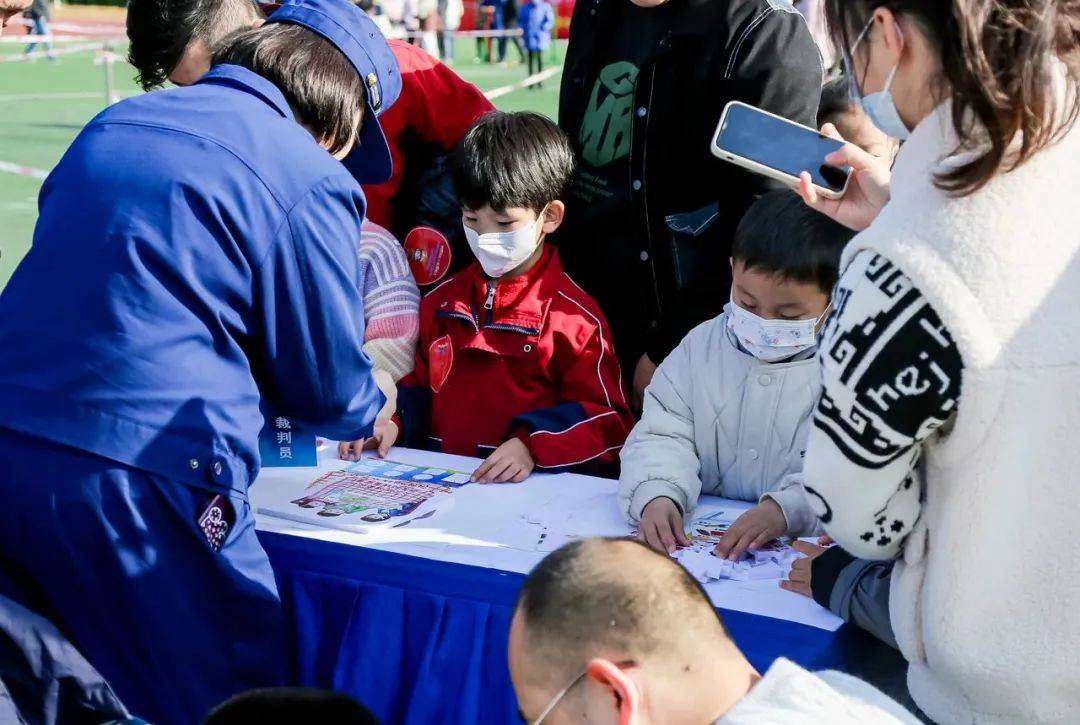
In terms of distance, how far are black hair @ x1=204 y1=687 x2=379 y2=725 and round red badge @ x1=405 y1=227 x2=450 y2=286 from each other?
5.98 ft

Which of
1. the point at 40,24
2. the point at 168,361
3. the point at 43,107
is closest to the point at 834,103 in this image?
the point at 168,361

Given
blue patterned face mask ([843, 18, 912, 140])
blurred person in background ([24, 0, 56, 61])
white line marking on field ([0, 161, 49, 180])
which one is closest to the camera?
blue patterned face mask ([843, 18, 912, 140])

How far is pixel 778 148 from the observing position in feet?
6.71

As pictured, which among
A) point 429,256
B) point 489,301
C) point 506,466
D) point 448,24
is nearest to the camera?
point 506,466

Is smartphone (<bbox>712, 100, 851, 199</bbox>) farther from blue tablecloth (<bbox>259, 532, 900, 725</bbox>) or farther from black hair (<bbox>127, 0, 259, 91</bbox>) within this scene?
black hair (<bbox>127, 0, 259, 91</bbox>)

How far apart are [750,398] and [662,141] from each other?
2.55ft

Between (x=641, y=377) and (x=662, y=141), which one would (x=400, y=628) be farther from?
(x=662, y=141)

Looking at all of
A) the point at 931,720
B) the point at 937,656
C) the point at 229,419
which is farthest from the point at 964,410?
the point at 229,419

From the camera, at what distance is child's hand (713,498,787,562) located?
2189 mm

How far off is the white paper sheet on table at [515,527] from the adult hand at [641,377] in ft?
1.50

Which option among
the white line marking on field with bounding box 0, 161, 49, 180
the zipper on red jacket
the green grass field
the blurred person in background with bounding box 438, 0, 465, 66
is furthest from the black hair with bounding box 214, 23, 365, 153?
the blurred person in background with bounding box 438, 0, 465, 66

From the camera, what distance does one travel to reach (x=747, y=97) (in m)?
2.78

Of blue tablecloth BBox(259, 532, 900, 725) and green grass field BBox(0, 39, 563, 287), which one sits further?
green grass field BBox(0, 39, 563, 287)

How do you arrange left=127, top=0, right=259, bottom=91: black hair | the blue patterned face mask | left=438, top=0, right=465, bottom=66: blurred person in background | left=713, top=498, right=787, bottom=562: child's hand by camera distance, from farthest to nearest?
left=438, top=0, right=465, bottom=66: blurred person in background → left=127, top=0, right=259, bottom=91: black hair → left=713, top=498, right=787, bottom=562: child's hand → the blue patterned face mask
